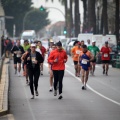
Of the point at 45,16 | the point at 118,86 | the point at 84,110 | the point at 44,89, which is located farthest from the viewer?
the point at 45,16

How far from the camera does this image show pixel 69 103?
17.7 metres

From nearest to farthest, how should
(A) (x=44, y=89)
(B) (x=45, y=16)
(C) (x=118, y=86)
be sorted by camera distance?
(A) (x=44, y=89) < (C) (x=118, y=86) < (B) (x=45, y=16)

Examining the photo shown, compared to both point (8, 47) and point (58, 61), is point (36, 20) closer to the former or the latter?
point (8, 47)

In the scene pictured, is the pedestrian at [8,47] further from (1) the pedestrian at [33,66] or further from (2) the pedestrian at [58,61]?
(1) the pedestrian at [33,66]

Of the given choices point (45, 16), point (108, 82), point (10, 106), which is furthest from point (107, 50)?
point (45, 16)

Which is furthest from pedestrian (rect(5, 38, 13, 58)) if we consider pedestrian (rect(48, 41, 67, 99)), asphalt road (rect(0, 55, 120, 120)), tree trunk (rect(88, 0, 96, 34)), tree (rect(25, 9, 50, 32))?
tree (rect(25, 9, 50, 32))

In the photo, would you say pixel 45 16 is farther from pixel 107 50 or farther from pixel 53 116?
pixel 53 116

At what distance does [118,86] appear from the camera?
24.3 metres

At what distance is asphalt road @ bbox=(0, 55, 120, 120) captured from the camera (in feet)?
48.7

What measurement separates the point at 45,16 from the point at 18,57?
406 ft

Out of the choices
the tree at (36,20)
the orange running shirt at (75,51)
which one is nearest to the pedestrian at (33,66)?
the orange running shirt at (75,51)

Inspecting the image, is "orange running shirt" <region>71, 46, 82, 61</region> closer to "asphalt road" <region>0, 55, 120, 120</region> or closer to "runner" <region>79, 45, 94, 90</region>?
"asphalt road" <region>0, 55, 120, 120</region>

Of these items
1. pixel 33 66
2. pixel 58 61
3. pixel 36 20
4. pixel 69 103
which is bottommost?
pixel 69 103

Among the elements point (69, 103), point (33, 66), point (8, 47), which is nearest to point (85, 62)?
point (33, 66)
